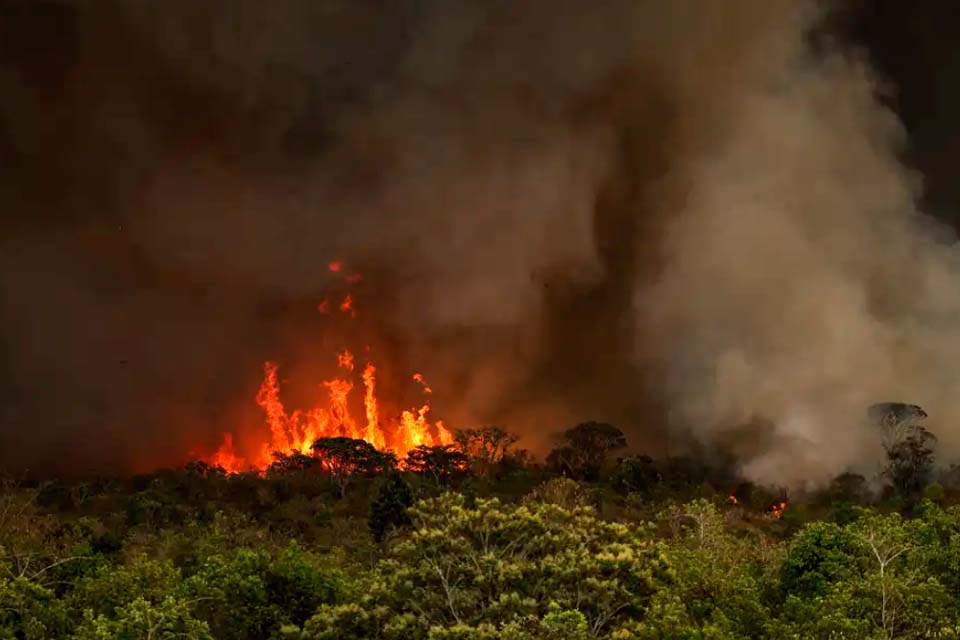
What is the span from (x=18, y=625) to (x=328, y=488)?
3999 inches

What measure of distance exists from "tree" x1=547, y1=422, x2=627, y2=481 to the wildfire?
31.2 m

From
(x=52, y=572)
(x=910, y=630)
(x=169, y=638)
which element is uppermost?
(x=52, y=572)

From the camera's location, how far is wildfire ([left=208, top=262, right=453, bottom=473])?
178m

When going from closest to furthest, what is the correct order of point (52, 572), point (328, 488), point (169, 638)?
point (169, 638) < point (52, 572) < point (328, 488)

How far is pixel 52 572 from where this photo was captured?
38.8 m

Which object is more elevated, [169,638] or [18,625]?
[18,625]

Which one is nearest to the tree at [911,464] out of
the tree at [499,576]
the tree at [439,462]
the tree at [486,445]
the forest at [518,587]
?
the tree at [486,445]

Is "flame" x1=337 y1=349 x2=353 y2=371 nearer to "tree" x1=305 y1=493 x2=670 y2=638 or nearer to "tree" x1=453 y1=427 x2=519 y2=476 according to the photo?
"tree" x1=453 y1=427 x2=519 y2=476

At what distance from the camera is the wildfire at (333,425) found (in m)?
178

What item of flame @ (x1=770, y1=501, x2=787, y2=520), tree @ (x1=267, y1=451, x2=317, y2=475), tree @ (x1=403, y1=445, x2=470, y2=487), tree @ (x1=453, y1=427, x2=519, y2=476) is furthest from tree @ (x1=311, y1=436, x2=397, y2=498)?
flame @ (x1=770, y1=501, x2=787, y2=520)

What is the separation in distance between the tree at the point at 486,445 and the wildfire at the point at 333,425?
2289 centimetres

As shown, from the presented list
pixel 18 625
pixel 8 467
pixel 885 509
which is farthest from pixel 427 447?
pixel 18 625

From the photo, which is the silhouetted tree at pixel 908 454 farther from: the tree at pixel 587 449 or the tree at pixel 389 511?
the tree at pixel 389 511

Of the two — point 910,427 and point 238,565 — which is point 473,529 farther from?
point 910,427
